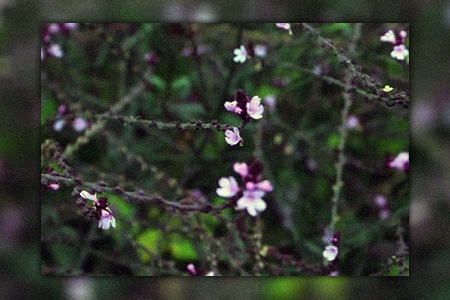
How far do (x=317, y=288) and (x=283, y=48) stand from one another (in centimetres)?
44

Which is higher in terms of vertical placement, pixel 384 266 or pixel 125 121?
pixel 125 121

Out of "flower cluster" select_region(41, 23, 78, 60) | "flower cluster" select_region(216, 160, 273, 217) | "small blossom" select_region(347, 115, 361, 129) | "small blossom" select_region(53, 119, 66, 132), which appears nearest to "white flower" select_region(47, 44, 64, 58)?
"flower cluster" select_region(41, 23, 78, 60)

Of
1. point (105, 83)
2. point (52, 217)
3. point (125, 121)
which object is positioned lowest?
point (52, 217)

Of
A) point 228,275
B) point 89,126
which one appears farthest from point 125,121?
point 228,275

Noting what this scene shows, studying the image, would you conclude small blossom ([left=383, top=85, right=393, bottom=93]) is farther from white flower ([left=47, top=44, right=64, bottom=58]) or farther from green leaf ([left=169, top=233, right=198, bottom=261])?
white flower ([left=47, top=44, right=64, bottom=58])

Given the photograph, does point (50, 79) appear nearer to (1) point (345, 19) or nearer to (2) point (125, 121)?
(2) point (125, 121)

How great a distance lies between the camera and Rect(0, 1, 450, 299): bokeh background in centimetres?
137

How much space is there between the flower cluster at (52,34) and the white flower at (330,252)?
0.59 meters

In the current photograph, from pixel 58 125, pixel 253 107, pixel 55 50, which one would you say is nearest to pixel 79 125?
pixel 58 125

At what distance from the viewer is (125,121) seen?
129cm

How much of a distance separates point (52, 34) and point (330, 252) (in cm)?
62

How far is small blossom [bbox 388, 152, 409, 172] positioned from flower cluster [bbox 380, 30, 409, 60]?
0.57 feet

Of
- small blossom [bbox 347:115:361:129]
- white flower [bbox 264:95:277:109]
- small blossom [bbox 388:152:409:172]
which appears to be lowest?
small blossom [bbox 388:152:409:172]

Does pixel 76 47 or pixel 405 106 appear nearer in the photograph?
pixel 405 106
